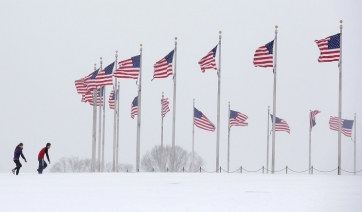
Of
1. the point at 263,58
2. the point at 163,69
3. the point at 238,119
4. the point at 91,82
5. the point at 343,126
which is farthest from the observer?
the point at 343,126

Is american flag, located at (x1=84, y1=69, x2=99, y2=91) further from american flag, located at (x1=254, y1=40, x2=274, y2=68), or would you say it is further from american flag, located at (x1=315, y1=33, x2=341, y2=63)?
american flag, located at (x1=315, y1=33, x2=341, y2=63)

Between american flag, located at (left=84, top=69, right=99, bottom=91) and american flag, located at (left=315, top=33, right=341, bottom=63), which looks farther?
american flag, located at (left=84, top=69, right=99, bottom=91)

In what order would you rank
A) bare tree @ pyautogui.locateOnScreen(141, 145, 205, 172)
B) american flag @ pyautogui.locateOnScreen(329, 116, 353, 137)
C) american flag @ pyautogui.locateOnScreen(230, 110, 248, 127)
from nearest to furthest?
american flag @ pyautogui.locateOnScreen(329, 116, 353, 137) < american flag @ pyautogui.locateOnScreen(230, 110, 248, 127) < bare tree @ pyautogui.locateOnScreen(141, 145, 205, 172)

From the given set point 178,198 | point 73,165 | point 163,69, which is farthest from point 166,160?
point 178,198

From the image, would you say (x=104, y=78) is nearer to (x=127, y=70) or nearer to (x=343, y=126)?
(x=127, y=70)

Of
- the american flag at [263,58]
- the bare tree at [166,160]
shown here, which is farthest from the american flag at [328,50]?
the bare tree at [166,160]

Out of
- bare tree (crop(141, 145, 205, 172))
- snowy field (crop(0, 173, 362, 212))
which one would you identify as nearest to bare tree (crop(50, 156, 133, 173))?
bare tree (crop(141, 145, 205, 172))

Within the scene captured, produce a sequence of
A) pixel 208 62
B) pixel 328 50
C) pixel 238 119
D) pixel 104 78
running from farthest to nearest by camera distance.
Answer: pixel 238 119, pixel 104 78, pixel 208 62, pixel 328 50

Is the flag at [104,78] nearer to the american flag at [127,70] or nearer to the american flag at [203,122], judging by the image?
the american flag at [127,70]

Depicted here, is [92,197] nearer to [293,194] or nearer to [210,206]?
[210,206]

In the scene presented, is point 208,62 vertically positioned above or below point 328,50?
below

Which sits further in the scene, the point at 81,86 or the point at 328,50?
the point at 81,86

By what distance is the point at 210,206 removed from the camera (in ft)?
55.6

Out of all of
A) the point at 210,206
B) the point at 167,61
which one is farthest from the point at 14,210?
the point at 167,61
